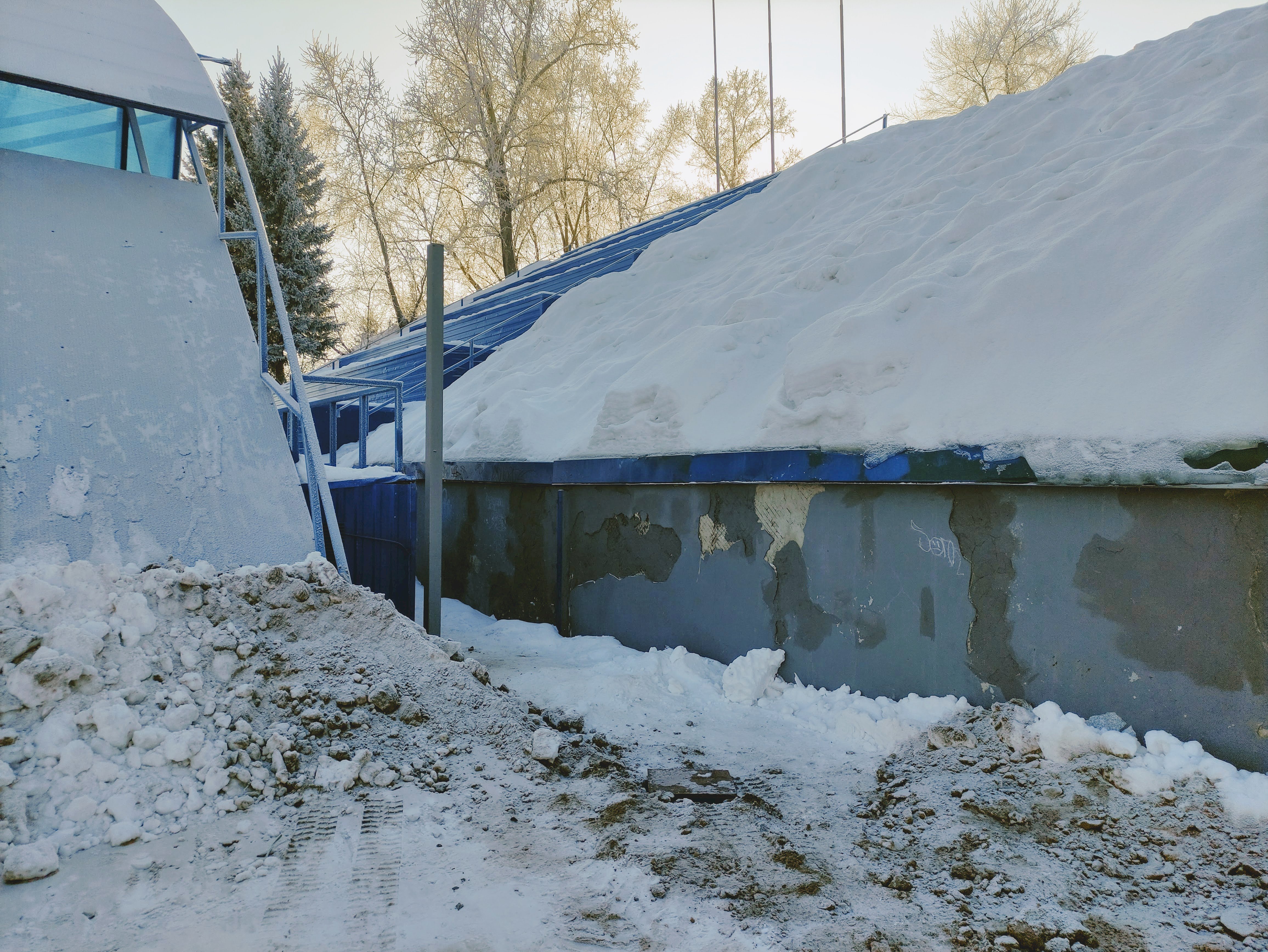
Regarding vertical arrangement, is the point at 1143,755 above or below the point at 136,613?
below

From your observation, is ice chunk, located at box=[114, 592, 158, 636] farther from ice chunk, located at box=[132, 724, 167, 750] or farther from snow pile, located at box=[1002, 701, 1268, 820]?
snow pile, located at box=[1002, 701, 1268, 820]

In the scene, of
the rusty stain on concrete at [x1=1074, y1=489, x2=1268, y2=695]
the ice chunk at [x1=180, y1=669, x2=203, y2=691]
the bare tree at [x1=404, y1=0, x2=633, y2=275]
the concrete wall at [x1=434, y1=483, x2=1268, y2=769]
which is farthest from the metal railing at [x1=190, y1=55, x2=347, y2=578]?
the bare tree at [x1=404, y1=0, x2=633, y2=275]

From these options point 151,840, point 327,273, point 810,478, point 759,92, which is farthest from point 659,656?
point 759,92

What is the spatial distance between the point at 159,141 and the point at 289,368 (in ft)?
7.89

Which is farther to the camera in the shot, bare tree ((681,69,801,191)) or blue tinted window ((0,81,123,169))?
bare tree ((681,69,801,191))

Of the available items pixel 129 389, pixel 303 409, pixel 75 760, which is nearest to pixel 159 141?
pixel 129 389

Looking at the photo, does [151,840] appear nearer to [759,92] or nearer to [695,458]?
[695,458]

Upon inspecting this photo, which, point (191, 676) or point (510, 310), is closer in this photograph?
point (191, 676)

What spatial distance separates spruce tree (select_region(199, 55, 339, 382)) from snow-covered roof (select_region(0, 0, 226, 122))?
12.3m

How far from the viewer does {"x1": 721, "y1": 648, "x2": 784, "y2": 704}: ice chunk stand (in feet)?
15.2

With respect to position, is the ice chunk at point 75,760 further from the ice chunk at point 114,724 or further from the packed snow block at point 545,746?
the packed snow block at point 545,746

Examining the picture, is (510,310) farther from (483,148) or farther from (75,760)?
(483,148)

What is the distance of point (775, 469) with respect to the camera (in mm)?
4676

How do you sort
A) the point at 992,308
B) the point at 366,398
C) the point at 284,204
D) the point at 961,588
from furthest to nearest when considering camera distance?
1. the point at 284,204
2. the point at 366,398
3. the point at 992,308
4. the point at 961,588
